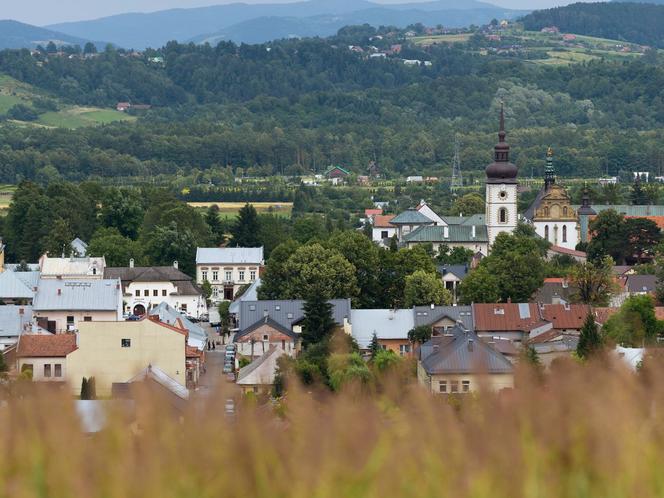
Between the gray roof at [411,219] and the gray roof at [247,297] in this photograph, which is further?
the gray roof at [411,219]

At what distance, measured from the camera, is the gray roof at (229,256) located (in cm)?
4247

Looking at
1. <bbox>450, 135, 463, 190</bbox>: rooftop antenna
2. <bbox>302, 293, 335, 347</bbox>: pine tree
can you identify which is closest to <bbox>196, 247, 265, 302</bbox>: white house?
Answer: <bbox>302, 293, 335, 347</bbox>: pine tree

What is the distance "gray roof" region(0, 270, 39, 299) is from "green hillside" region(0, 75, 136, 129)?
9148 centimetres

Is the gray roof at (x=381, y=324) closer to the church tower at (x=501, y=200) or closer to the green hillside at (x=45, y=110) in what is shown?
the church tower at (x=501, y=200)

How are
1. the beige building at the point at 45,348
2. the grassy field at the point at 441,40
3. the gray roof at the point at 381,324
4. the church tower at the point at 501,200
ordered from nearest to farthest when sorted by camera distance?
the beige building at the point at 45,348 < the gray roof at the point at 381,324 < the church tower at the point at 501,200 < the grassy field at the point at 441,40

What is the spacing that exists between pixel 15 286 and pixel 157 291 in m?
4.45

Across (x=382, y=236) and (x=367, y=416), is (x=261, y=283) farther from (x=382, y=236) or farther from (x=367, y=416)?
(x=367, y=416)

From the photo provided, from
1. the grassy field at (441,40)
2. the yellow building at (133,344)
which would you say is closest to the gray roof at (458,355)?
the yellow building at (133,344)

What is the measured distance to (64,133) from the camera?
10681cm

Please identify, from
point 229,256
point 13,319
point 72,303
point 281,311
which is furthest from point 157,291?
point 13,319

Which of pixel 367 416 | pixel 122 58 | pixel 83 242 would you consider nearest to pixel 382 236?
pixel 83 242

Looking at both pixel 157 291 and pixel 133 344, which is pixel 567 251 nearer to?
pixel 157 291

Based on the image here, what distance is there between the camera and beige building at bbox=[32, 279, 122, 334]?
3291 cm

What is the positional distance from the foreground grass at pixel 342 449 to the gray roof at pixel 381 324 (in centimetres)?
2606
